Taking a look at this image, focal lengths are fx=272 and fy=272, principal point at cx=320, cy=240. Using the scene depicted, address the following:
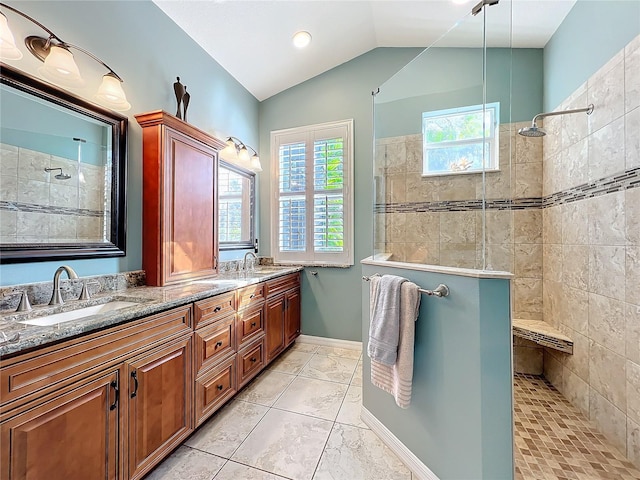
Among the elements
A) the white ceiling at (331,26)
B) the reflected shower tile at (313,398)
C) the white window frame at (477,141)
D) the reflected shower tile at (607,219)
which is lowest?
the reflected shower tile at (313,398)

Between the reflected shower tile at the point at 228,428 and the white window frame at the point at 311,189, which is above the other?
the white window frame at the point at 311,189

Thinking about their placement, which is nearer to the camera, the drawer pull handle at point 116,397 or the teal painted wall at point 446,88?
the drawer pull handle at point 116,397

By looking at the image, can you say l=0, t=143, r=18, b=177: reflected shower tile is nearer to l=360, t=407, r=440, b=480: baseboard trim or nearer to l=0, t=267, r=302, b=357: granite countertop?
l=0, t=267, r=302, b=357: granite countertop

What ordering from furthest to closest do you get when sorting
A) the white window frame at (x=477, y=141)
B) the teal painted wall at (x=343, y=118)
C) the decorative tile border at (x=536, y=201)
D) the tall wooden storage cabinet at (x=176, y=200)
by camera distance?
the teal painted wall at (x=343, y=118) < the white window frame at (x=477, y=141) < the tall wooden storage cabinet at (x=176, y=200) < the decorative tile border at (x=536, y=201)

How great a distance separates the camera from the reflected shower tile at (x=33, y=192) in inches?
51.3

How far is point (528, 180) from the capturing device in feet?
8.05

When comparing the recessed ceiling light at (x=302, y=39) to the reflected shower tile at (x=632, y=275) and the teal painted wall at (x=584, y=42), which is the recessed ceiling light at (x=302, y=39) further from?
the reflected shower tile at (x=632, y=275)

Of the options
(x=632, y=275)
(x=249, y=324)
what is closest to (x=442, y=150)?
(x=632, y=275)

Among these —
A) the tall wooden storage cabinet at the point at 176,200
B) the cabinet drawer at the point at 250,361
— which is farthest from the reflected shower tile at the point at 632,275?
the tall wooden storage cabinet at the point at 176,200

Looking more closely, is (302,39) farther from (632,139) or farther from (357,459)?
(357,459)

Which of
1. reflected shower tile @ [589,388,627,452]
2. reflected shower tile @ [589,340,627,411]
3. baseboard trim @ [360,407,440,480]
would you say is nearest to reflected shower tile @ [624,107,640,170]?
reflected shower tile @ [589,340,627,411]

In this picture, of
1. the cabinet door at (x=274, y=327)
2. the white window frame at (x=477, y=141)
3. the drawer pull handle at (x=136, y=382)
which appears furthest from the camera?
the cabinet door at (x=274, y=327)

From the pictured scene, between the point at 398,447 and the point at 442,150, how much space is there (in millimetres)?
2398

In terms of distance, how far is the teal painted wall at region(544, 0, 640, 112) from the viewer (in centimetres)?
158
